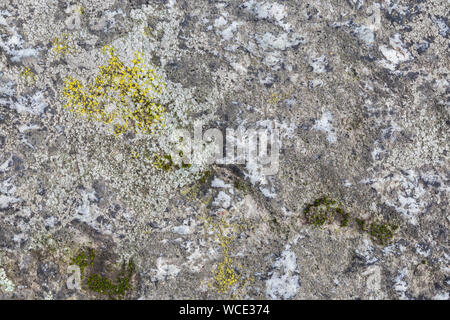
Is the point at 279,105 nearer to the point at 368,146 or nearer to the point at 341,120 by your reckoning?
the point at 341,120

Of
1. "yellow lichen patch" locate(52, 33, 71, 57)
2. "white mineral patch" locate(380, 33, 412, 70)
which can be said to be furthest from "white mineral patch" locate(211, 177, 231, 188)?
"white mineral patch" locate(380, 33, 412, 70)

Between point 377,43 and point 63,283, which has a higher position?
point 377,43

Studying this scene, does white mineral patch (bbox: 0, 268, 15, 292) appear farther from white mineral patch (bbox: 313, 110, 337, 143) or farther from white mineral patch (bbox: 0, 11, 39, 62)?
white mineral patch (bbox: 313, 110, 337, 143)

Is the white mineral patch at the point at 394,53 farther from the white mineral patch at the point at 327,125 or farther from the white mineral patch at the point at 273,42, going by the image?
the white mineral patch at the point at 273,42

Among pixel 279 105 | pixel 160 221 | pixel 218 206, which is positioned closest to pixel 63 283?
pixel 160 221

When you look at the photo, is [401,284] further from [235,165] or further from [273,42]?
[273,42]

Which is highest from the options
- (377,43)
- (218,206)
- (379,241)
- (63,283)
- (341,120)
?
(377,43)

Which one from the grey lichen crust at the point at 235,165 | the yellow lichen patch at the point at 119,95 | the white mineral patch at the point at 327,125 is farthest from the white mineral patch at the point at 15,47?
the white mineral patch at the point at 327,125
